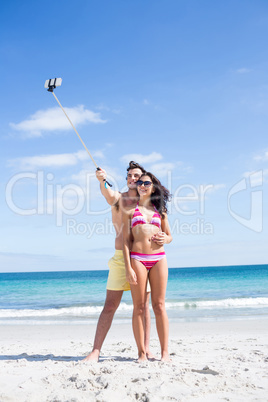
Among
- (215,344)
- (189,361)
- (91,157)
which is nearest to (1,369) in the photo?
(189,361)

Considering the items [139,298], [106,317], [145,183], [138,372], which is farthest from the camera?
[106,317]

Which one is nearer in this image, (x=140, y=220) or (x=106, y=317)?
(x=140, y=220)

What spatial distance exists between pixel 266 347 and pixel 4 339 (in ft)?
14.4

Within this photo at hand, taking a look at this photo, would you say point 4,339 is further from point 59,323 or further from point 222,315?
point 222,315

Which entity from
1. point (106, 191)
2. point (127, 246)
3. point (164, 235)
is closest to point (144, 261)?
point (127, 246)

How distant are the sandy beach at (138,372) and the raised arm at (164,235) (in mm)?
1168

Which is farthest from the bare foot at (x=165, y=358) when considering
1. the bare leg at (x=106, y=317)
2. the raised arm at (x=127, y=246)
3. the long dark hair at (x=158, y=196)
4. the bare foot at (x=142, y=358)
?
the long dark hair at (x=158, y=196)

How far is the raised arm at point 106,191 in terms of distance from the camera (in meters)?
3.80

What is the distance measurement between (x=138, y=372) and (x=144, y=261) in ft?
3.30

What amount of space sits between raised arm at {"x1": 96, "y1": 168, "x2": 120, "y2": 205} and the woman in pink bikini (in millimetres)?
213

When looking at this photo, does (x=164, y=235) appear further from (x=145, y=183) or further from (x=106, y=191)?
(x=106, y=191)

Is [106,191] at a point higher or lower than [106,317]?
higher

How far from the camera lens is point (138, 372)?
128 inches

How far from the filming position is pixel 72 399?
2.67 m
